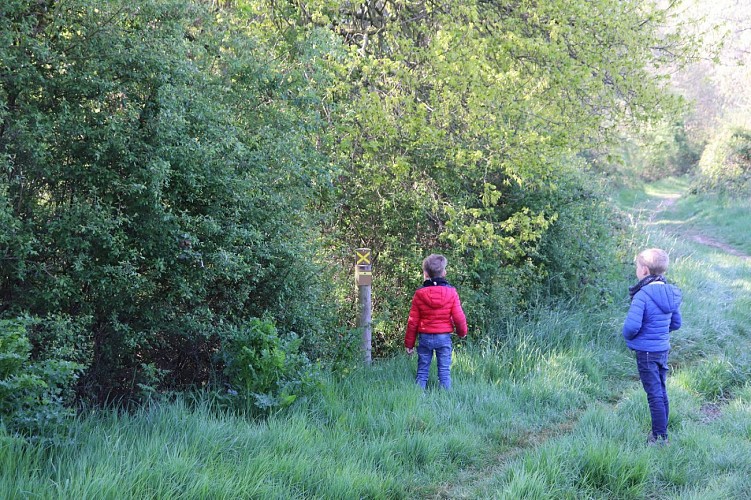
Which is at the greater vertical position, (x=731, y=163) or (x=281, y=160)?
(x=731, y=163)

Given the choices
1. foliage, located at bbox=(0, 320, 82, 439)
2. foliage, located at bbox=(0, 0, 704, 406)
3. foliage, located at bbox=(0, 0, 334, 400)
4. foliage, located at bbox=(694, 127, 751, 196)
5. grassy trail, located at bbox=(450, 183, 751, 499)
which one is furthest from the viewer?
foliage, located at bbox=(694, 127, 751, 196)

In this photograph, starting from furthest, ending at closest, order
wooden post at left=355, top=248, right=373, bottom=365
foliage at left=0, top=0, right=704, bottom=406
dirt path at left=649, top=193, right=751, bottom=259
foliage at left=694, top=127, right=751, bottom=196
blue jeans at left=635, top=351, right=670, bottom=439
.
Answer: foliage at left=694, top=127, right=751, bottom=196, dirt path at left=649, top=193, right=751, bottom=259, wooden post at left=355, top=248, right=373, bottom=365, blue jeans at left=635, top=351, right=670, bottom=439, foliage at left=0, top=0, right=704, bottom=406

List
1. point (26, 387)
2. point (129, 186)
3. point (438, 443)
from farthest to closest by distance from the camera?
point (438, 443), point (129, 186), point (26, 387)

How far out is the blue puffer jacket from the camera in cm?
541

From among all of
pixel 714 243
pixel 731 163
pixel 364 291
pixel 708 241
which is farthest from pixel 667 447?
pixel 731 163

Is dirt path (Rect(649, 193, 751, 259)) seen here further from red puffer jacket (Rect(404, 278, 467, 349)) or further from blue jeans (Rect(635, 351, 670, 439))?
blue jeans (Rect(635, 351, 670, 439))

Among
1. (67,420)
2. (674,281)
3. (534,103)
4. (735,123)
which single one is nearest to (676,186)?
(735,123)

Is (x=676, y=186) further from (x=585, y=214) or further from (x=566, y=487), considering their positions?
(x=566, y=487)

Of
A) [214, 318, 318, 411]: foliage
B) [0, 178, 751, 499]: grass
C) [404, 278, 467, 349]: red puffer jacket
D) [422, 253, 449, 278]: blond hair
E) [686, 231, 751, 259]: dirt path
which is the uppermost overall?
[686, 231, 751, 259]: dirt path

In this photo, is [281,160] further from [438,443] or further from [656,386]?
[656,386]

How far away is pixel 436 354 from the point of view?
6625 millimetres

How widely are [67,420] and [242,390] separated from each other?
4.82 ft

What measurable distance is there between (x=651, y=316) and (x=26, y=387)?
4526mm

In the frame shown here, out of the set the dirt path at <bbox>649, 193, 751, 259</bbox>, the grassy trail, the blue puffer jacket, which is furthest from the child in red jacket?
the dirt path at <bbox>649, 193, 751, 259</bbox>
